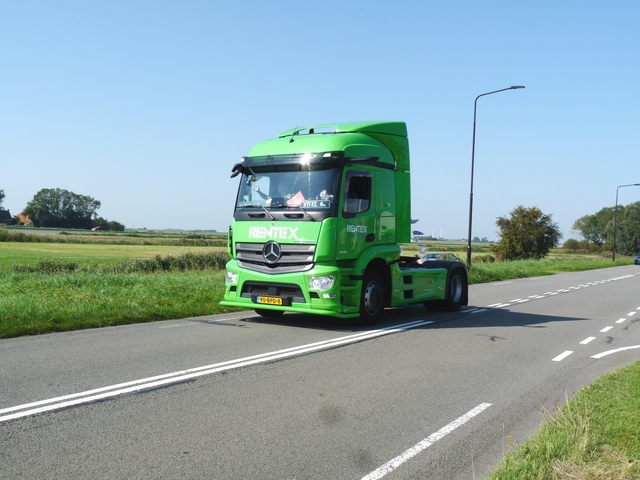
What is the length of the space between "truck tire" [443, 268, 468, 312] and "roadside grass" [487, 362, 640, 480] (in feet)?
27.9

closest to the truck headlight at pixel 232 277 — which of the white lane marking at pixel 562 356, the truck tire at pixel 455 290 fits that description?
the truck tire at pixel 455 290

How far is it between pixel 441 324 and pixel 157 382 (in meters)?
6.99

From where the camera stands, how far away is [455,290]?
14875 millimetres

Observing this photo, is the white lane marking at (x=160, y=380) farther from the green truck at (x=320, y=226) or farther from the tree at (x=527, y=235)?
the tree at (x=527, y=235)

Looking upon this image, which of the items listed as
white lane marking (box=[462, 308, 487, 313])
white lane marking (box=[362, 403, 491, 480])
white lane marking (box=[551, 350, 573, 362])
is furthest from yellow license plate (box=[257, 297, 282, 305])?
white lane marking (box=[462, 308, 487, 313])

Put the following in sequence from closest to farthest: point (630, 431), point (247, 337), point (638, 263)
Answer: point (630, 431) < point (247, 337) < point (638, 263)

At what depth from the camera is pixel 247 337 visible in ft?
32.3

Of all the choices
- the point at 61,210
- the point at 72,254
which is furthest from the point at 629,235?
the point at 61,210

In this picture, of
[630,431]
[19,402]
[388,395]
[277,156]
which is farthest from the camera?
[277,156]

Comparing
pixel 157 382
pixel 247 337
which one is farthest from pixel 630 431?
pixel 247 337

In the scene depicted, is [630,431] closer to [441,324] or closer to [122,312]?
[441,324]

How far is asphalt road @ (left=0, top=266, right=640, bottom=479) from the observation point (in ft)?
14.5

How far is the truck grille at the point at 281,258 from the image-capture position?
1080 centimetres

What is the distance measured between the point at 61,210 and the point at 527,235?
10716 centimetres
